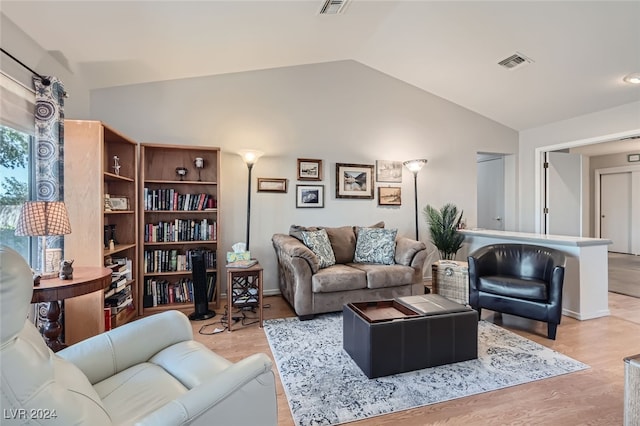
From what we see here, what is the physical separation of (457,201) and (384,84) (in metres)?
2.14

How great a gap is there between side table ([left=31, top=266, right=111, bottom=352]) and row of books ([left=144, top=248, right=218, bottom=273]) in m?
1.09

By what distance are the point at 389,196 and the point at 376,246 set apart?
113cm

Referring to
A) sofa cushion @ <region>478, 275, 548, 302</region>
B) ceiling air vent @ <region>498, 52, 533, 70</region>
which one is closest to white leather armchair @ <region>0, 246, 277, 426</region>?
sofa cushion @ <region>478, 275, 548, 302</region>

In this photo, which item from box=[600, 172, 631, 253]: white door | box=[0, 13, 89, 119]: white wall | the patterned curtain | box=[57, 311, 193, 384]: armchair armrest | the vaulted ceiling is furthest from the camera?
box=[600, 172, 631, 253]: white door

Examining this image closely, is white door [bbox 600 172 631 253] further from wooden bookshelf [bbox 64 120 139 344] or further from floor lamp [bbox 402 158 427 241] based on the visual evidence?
wooden bookshelf [bbox 64 120 139 344]

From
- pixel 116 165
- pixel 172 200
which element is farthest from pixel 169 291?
pixel 116 165

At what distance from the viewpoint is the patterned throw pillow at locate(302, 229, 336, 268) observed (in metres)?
3.41

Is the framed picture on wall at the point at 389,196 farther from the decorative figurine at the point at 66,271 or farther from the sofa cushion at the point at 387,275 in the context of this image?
the decorative figurine at the point at 66,271

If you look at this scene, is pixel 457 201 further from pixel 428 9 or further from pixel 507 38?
pixel 428 9

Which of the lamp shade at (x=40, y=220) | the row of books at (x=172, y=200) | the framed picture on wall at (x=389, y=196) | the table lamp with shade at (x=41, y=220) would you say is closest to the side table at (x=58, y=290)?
the table lamp with shade at (x=41, y=220)

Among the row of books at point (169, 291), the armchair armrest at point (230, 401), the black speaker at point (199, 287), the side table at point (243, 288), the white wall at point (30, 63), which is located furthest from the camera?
the row of books at point (169, 291)

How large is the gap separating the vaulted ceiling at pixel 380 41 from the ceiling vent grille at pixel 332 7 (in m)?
0.07

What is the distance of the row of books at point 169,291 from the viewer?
336 cm

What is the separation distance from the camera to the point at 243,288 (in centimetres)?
323
